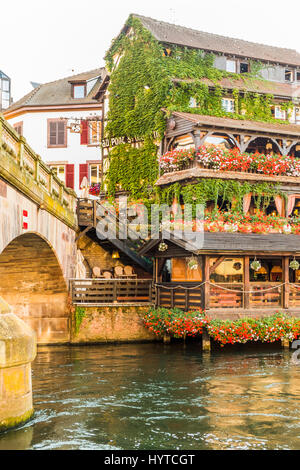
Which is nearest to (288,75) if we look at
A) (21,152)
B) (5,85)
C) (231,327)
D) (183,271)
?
(183,271)

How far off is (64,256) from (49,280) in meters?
1.68

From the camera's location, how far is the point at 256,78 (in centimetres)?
3378

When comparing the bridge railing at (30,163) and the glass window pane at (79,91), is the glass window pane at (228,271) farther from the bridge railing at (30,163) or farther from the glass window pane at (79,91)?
the glass window pane at (79,91)

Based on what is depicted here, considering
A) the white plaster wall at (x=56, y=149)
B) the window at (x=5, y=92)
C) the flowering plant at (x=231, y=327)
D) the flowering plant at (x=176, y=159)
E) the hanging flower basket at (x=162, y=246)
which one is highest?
the window at (x=5, y=92)

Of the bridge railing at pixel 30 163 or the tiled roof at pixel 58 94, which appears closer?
the bridge railing at pixel 30 163

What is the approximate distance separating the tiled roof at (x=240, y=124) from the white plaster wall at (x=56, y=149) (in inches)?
476

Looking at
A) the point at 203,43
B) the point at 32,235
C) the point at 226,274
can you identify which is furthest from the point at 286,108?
the point at 32,235

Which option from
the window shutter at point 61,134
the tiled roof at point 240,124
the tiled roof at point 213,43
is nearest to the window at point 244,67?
the tiled roof at point 213,43

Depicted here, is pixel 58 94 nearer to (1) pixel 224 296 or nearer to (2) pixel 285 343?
(1) pixel 224 296

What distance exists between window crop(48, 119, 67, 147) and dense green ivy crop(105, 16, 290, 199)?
7.52m

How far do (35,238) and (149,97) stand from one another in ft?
48.4

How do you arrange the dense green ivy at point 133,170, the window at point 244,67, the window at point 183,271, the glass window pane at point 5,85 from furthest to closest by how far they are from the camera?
the glass window pane at point 5,85, the window at point 244,67, the dense green ivy at point 133,170, the window at point 183,271

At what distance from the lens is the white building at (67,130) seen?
133 ft

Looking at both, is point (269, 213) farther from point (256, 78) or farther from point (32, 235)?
point (32, 235)
